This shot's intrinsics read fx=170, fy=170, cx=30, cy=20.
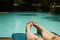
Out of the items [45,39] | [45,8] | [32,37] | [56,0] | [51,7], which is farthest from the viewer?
[45,8]

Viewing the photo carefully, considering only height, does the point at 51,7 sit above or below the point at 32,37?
below

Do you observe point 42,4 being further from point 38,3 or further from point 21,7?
point 21,7

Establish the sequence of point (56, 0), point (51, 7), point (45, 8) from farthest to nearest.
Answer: point (45, 8) < point (51, 7) < point (56, 0)

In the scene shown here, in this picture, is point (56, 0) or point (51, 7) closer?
point (56, 0)

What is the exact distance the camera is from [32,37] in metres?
1.41

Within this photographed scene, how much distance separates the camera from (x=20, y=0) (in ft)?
59.2

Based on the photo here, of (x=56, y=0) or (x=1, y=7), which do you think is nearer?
(x=56, y=0)

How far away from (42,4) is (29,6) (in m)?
1.38

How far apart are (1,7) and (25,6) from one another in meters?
2.52

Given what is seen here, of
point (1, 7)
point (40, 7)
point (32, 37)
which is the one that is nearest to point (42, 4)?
point (40, 7)

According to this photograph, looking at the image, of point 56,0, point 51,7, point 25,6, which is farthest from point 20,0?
point 56,0

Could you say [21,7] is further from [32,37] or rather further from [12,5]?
[32,37]

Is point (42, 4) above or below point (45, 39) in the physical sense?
below

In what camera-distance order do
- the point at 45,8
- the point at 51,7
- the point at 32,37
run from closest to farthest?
1. the point at 32,37
2. the point at 51,7
3. the point at 45,8
